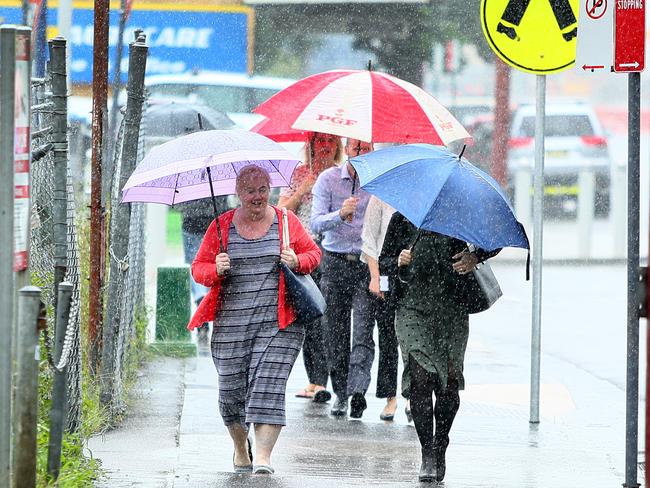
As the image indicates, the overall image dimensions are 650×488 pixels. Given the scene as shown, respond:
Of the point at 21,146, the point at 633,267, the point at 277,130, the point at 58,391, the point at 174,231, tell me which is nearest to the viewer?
the point at 21,146

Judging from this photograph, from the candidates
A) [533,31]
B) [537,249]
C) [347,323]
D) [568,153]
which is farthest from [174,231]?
[533,31]

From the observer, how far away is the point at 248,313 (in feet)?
24.4

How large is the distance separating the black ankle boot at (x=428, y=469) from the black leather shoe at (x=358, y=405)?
1.79 metres

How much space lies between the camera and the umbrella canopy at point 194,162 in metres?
7.23

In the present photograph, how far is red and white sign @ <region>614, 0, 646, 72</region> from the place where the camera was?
696cm

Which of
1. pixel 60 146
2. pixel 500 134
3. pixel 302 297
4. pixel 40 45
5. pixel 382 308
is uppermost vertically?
pixel 500 134

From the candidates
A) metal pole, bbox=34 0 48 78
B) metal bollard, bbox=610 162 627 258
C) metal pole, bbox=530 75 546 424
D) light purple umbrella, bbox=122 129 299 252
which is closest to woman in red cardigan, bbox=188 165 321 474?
light purple umbrella, bbox=122 129 299 252

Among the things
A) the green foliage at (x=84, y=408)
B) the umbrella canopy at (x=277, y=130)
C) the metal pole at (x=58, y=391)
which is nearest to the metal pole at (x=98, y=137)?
the green foliage at (x=84, y=408)

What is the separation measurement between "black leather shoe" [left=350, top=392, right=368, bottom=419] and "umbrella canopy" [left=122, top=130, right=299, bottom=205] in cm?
178

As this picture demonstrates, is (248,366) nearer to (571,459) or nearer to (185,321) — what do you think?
(571,459)

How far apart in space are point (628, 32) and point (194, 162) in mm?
2250

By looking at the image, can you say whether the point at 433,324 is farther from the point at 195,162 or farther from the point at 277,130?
the point at 277,130

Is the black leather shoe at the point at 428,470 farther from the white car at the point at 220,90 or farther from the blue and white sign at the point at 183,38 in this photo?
the blue and white sign at the point at 183,38

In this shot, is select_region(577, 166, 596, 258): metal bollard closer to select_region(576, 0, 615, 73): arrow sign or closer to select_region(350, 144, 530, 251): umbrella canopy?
select_region(350, 144, 530, 251): umbrella canopy
